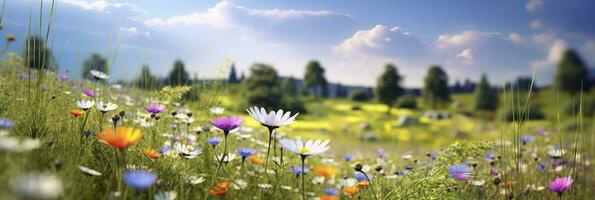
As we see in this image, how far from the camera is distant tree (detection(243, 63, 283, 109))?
29172mm

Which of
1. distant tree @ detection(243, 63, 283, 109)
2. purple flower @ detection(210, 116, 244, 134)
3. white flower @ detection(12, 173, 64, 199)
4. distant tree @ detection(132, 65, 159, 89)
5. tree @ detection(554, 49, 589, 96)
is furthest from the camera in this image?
distant tree @ detection(243, 63, 283, 109)

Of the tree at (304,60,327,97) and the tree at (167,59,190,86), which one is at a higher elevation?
the tree at (304,60,327,97)

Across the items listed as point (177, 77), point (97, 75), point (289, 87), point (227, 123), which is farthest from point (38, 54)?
point (289, 87)

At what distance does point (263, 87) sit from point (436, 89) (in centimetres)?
1515

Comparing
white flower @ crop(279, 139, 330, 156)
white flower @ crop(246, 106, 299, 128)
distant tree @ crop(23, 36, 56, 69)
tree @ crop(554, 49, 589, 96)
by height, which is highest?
tree @ crop(554, 49, 589, 96)

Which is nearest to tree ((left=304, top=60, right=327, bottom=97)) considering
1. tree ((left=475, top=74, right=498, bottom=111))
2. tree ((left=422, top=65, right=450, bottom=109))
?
tree ((left=422, top=65, right=450, bottom=109))

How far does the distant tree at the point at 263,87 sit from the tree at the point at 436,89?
13332 millimetres

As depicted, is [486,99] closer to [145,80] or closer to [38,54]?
[145,80]

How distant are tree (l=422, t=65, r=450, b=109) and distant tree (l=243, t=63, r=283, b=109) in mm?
13332

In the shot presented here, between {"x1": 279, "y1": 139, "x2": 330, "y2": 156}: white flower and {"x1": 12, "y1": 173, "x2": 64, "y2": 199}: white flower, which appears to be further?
{"x1": 279, "y1": 139, "x2": 330, "y2": 156}: white flower

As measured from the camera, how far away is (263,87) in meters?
29.9

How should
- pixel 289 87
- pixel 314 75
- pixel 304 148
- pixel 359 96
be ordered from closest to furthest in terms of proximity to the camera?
pixel 304 148, pixel 289 87, pixel 359 96, pixel 314 75

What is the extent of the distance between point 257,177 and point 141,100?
201 centimetres

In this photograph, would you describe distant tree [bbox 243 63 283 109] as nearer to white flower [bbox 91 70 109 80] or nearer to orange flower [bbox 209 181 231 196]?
white flower [bbox 91 70 109 80]
